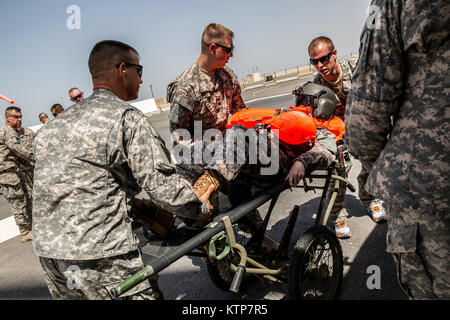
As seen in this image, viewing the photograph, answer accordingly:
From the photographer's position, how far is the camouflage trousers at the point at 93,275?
155 cm

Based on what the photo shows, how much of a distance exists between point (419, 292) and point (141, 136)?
1555 millimetres

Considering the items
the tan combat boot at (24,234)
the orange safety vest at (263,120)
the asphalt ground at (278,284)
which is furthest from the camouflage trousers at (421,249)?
the tan combat boot at (24,234)

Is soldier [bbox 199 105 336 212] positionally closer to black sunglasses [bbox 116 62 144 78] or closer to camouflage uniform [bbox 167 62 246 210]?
camouflage uniform [bbox 167 62 246 210]

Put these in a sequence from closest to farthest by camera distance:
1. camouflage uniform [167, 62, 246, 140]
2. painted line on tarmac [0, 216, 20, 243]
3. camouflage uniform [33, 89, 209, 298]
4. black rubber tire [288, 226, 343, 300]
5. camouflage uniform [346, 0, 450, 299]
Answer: camouflage uniform [346, 0, 450, 299]
camouflage uniform [33, 89, 209, 298]
black rubber tire [288, 226, 343, 300]
camouflage uniform [167, 62, 246, 140]
painted line on tarmac [0, 216, 20, 243]

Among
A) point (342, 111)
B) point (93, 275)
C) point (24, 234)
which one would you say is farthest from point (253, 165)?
point (24, 234)

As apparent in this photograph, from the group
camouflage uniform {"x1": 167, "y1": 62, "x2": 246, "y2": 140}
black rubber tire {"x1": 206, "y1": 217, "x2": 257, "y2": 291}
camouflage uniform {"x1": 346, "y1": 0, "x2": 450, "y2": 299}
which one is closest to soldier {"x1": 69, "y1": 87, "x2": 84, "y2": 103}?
camouflage uniform {"x1": 167, "y1": 62, "x2": 246, "y2": 140}

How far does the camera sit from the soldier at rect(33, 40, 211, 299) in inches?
59.0

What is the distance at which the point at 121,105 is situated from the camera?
1.57 m

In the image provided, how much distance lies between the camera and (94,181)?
4.94ft

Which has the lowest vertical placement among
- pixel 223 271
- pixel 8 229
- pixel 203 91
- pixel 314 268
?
pixel 8 229

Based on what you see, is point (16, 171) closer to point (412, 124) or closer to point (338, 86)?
point (338, 86)

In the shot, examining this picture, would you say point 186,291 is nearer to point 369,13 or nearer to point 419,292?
point 419,292

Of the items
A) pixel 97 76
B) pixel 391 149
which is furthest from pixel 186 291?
pixel 391 149

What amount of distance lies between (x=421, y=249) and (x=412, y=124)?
0.55 metres
